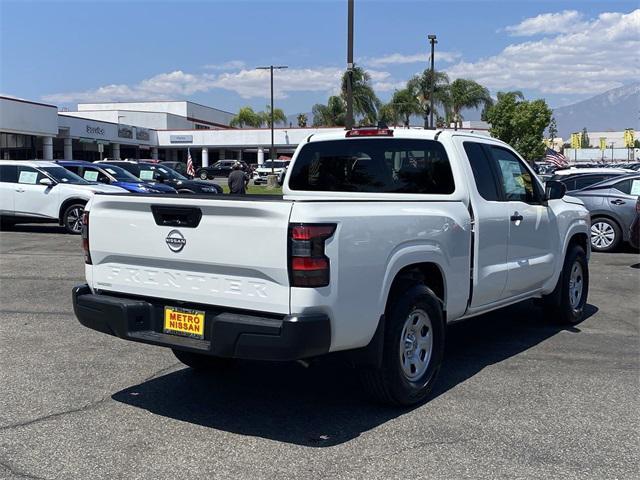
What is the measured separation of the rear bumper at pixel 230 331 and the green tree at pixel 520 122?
52981 mm

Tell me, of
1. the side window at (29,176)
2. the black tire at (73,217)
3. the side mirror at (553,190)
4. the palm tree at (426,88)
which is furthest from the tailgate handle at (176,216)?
the palm tree at (426,88)

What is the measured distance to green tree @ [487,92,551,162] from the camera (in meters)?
55.0

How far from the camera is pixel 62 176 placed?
1650 cm

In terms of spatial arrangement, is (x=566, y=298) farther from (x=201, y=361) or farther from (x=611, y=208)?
(x=611, y=208)

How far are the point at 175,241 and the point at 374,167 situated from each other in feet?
7.27

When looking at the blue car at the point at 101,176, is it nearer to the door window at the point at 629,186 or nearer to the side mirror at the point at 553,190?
the door window at the point at 629,186

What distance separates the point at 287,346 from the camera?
13.1 feet

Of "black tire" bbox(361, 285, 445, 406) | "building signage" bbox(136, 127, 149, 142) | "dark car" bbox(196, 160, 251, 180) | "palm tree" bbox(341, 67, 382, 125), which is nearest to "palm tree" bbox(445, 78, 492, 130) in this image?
"palm tree" bbox(341, 67, 382, 125)

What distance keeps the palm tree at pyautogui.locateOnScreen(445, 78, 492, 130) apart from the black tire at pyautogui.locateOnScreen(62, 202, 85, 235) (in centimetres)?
4002

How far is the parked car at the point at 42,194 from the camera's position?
15906 millimetres

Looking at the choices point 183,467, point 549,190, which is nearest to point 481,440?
point 183,467

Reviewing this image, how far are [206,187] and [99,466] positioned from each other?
19457 mm

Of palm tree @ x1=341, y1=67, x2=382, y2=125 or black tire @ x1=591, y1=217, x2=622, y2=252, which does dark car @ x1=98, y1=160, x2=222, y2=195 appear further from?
palm tree @ x1=341, y1=67, x2=382, y2=125

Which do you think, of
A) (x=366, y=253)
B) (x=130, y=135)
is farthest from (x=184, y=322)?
(x=130, y=135)
